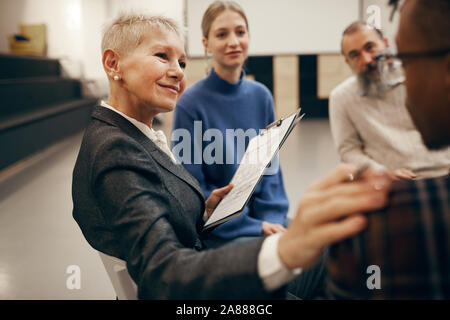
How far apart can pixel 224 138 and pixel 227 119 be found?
99 mm

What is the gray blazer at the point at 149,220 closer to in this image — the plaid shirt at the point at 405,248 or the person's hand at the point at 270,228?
the plaid shirt at the point at 405,248

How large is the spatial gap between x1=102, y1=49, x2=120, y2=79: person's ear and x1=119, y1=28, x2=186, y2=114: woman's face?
2cm

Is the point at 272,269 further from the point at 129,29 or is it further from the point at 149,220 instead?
the point at 129,29

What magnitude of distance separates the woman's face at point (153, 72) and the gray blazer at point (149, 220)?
0.08 meters

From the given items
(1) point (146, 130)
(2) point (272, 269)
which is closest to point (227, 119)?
(1) point (146, 130)

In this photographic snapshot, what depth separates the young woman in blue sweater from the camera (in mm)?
1504

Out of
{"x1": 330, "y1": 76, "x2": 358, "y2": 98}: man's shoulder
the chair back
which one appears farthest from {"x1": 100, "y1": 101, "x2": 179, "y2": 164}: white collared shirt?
{"x1": 330, "y1": 76, "x2": 358, "y2": 98}: man's shoulder

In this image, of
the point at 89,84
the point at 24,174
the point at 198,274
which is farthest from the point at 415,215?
the point at 89,84

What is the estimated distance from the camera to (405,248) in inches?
16.0

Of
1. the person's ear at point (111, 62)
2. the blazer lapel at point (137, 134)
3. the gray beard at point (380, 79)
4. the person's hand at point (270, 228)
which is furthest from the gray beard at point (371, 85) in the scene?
the person's hand at point (270, 228)

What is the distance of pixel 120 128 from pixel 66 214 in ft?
7.59

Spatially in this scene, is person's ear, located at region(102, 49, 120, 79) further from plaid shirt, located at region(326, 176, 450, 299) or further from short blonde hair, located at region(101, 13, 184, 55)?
plaid shirt, located at region(326, 176, 450, 299)

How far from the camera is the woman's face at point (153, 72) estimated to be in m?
0.88

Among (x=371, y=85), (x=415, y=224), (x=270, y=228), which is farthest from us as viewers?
(x=270, y=228)
